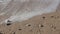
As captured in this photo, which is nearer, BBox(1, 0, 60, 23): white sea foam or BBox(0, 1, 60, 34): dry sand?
BBox(0, 1, 60, 34): dry sand

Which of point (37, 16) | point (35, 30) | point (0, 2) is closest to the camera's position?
point (35, 30)

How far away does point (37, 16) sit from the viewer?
64.4 inches

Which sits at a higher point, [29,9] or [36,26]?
[29,9]

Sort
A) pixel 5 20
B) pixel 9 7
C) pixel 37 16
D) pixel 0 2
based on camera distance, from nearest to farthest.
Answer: pixel 5 20
pixel 37 16
pixel 9 7
pixel 0 2

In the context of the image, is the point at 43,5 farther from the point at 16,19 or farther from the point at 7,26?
the point at 7,26

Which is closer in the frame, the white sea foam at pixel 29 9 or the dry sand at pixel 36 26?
the dry sand at pixel 36 26

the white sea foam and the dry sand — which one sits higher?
the white sea foam

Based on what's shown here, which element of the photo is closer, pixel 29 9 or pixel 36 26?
pixel 36 26

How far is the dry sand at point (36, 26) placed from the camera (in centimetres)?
131

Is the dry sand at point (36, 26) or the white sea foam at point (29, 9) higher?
the white sea foam at point (29, 9)

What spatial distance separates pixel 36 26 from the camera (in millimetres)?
1404

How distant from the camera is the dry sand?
131 centimetres

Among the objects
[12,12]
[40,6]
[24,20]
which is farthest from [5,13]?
[40,6]

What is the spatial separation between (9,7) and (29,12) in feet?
1.19
